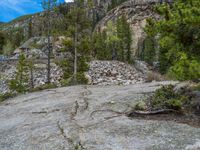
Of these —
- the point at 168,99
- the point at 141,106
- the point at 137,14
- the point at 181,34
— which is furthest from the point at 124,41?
the point at 181,34

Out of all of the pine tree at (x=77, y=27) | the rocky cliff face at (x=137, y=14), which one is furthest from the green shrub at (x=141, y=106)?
the rocky cliff face at (x=137, y=14)

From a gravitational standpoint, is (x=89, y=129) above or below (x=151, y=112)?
below

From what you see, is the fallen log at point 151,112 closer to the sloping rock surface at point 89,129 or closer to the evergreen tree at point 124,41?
the sloping rock surface at point 89,129

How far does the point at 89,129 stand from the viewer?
998 centimetres

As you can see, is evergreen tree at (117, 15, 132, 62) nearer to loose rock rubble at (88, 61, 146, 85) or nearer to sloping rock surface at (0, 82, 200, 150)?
loose rock rubble at (88, 61, 146, 85)

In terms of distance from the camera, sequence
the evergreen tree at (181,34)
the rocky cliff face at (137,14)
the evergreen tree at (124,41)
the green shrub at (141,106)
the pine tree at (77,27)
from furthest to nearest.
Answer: the rocky cliff face at (137,14) → the evergreen tree at (124,41) → the pine tree at (77,27) → the green shrub at (141,106) → the evergreen tree at (181,34)

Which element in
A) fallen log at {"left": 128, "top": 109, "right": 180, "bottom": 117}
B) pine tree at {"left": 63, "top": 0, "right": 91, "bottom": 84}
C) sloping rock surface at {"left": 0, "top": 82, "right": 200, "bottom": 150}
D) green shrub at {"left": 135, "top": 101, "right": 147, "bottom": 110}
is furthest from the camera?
pine tree at {"left": 63, "top": 0, "right": 91, "bottom": 84}

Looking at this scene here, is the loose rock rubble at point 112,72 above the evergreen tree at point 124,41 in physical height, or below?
below

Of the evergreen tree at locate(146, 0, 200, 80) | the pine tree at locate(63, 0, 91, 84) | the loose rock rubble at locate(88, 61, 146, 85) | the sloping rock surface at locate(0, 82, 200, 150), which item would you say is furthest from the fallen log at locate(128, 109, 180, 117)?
the loose rock rubble at locate(88, 61, 146, 85)

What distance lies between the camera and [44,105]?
14.6 metres

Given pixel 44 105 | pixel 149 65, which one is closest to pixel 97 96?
pixel 44 105

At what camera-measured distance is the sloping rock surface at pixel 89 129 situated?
8.70 metres

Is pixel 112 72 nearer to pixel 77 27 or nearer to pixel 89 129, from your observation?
pixel 77 27

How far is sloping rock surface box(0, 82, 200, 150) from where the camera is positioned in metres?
8.70
